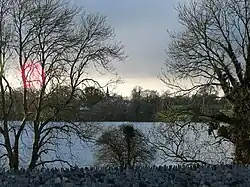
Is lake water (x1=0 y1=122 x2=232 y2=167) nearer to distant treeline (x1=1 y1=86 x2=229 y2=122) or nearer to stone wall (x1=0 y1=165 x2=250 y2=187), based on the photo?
distant treeline (x1=1 y1=86 x2=229 y2=122)

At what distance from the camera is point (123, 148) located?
25109mm

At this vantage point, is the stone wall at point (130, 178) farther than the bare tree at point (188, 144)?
No

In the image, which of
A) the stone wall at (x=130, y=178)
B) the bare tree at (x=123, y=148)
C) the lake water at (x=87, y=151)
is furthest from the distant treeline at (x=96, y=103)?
the stone wall at (x=130, y=178)

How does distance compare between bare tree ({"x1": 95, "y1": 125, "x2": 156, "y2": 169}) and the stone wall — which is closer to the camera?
the stone wall

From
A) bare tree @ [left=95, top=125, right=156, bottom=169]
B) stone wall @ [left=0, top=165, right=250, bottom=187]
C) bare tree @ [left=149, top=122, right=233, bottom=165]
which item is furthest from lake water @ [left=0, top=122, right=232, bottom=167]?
stone wall @ [left=0, top=165, right=250, bottom=187]

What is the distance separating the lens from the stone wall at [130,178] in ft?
17.2

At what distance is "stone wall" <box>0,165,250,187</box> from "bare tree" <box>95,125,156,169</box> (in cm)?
1853

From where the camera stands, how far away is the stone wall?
5230 mm

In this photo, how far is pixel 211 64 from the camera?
19.6 metres

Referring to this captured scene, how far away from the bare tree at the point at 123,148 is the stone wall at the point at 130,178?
60.8ft

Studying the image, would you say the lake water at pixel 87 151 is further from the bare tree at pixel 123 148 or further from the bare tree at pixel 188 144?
the bare tree at pixel 123 148

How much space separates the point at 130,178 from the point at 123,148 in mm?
19678

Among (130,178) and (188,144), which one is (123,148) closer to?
(188,144)

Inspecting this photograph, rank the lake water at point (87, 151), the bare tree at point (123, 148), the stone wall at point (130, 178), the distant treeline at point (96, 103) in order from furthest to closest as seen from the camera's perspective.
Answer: the bare tree at point (123, 148)
the lake water at point (87, 151)
the distant treeline at point (96, 103)
the stone wall at point (130, 178)
